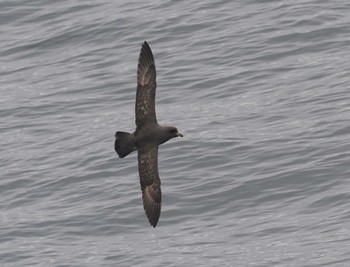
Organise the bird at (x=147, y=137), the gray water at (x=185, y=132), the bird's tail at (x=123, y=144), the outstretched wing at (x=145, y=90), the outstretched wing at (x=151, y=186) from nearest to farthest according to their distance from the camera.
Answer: the bird's tail at (x=123, y=144) → the bird at (x=147, y=137) → the outstretched wing at (x=145, y=90) → the outstretched wing at (x=151, y=186) → the gray water at (x=185, y=132)

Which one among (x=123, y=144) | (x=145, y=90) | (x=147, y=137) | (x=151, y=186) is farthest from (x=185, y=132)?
(x=123, y=144)

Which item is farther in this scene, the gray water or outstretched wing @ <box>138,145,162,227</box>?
the gray water

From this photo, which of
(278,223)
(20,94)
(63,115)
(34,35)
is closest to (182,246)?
(278,223)

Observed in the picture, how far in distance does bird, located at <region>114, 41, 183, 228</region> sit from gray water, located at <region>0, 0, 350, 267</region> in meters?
2.64

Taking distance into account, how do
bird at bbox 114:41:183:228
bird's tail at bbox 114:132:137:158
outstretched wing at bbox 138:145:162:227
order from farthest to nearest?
outstretched wing at bbox 138:145:162:227 < bird at bbox 114:41:183:228 < bird's tail at bbox 114:132:137:158

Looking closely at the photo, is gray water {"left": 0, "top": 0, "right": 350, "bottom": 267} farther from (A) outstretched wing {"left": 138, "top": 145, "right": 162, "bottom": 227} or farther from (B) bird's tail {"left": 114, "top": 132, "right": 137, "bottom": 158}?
(B) bird's tail {"left": 114, "top": 132, "right": 137, "bottom": 158}

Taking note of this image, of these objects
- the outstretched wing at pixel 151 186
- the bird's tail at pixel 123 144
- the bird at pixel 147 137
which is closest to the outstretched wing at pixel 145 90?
the bird at pixel 147 137

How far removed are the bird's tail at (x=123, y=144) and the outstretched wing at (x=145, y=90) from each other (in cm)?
35

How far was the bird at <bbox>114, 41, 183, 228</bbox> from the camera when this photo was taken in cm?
Result: 1688

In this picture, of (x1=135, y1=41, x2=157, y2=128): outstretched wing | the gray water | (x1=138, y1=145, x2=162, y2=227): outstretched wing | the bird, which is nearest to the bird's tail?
the bird

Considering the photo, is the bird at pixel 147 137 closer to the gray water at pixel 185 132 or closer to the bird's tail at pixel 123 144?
the bird's tail at pixel 123 144

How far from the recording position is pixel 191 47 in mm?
28328

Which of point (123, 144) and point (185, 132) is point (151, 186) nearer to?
point (123, 144)

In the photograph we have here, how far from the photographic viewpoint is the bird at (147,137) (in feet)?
55.4
